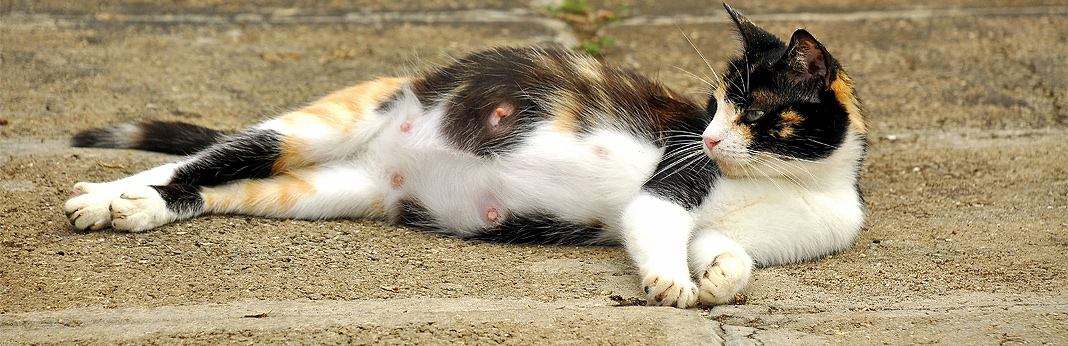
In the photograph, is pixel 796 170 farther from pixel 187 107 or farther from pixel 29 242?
pixel 187 107

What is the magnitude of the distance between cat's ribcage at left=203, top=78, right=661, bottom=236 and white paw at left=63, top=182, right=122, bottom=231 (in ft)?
1.19

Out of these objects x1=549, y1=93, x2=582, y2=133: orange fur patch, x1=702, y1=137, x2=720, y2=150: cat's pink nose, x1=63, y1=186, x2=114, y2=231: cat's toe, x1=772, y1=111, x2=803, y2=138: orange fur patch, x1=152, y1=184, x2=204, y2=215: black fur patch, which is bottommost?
x1=152, y1=184, x2=204, y2=215: black fur patch

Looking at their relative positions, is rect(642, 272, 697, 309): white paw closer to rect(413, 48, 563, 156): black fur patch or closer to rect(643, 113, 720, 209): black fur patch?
rect(643, 113, 720, 209): black fur patch

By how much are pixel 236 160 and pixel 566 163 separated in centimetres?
124

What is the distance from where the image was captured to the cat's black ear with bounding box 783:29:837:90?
2801mm

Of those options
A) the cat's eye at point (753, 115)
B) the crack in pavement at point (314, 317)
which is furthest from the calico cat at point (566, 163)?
the crack in pavement at point (314, 317)

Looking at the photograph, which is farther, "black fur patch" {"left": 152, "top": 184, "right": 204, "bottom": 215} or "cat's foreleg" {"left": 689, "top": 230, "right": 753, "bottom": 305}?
"black fur patch" {"left": 152, "top": 184, "right": 204, "bottom": 215}

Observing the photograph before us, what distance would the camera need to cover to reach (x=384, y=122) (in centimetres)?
375

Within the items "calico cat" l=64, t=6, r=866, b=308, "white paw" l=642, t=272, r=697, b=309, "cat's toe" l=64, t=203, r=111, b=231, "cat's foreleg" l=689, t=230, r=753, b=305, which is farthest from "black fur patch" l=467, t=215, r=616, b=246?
"cat's toe" l=64, t=203, r=111, b=231

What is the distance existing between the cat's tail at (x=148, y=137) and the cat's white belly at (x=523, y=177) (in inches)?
32.9

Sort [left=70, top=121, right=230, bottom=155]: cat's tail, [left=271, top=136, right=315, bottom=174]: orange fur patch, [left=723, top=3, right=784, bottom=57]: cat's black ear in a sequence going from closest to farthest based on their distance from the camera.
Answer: [left=723, top=3, right=784, bottom=57]: cat's black ear → [left=271, top=136, right=315, bottom=174]: orange fur patch → [left=70, top=121, right=230, bottom=155]: cat's tail

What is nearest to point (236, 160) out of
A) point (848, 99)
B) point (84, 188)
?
point (84, 188)

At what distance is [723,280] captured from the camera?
271cm

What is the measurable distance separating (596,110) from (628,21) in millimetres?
2773
